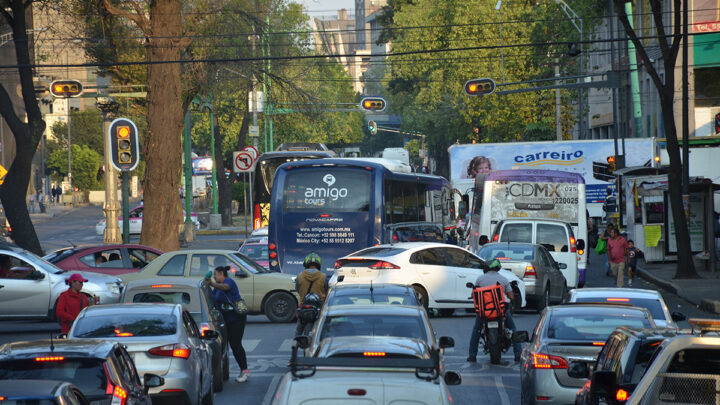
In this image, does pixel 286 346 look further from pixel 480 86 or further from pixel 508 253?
pixel 480 86

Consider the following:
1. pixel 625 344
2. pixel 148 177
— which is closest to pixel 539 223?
pixel 148 177

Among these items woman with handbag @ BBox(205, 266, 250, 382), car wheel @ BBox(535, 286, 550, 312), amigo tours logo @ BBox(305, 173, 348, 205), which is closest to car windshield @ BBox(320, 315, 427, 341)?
woman with handbag @ BBox(205, 266, 250, 382)

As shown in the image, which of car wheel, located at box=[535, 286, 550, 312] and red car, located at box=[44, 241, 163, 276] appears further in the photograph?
red car, located at box=[44, 241, 163, 276]

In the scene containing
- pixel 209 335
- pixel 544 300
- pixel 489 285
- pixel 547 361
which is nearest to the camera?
pixel 547 361

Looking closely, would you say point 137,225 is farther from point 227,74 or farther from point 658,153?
point 658,153

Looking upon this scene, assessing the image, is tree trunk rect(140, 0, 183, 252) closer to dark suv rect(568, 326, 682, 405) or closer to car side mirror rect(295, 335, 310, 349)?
car side mirror rect(295, 335, 310, 349)

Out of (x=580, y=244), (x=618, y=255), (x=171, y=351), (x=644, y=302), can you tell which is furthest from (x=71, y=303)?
(x=618, y=255)

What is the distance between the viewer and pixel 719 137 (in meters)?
44.4

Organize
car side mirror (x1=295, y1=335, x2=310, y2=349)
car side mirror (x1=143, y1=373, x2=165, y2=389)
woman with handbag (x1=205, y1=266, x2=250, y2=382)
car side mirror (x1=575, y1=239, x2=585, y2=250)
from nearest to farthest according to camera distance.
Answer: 1. car side mirror (x1=143, y1=373, x2=165, y2=389)
2. car side mirror (x1=295, y1=335, x2=310, y2=349)
3. woman with handbag (x1=205, y1=266, x2=250, y2=382)
4. car side mirror (x1=575, y1=239, x2=585, y2=250)

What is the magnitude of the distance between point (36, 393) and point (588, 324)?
7008mm

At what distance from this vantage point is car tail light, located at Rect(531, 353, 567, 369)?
11.7m

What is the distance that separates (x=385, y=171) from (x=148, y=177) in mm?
7381

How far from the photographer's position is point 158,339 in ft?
39.1

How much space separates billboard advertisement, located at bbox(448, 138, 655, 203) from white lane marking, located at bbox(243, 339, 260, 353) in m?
30.0
